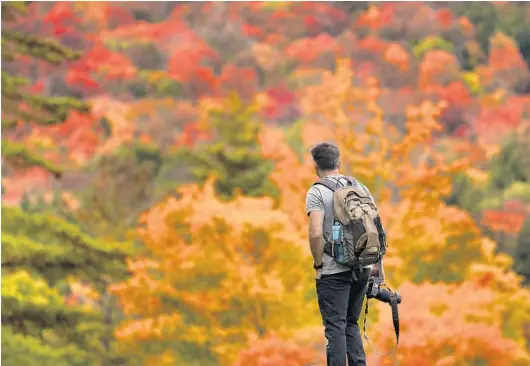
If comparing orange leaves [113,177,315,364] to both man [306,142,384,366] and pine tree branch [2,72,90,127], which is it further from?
man [306,142,384,366]

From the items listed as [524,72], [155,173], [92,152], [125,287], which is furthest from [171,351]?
[524,72]

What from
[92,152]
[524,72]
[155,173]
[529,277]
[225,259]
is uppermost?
[524,72]

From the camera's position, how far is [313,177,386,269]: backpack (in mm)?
5355

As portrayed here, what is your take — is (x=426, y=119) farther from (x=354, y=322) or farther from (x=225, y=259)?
(x=354, y=322)

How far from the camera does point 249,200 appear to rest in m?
24.0

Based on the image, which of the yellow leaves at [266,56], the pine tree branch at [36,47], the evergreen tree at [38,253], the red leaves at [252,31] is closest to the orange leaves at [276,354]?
the evergreen tree at [38,253]

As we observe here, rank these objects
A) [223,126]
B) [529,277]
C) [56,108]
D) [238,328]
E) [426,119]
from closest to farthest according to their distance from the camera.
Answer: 1. [56,108]
2. [238,328]
3. [426,119]
4. [529,277]
5. [223,126]

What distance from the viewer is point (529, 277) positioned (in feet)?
112

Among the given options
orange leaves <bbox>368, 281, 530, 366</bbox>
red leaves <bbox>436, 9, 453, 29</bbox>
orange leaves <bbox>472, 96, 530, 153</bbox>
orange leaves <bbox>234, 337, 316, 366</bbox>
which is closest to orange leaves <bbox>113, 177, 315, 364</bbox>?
orange leaves <bbox>368, 281, 530, 366</bbox>

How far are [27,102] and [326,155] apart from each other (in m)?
9.39

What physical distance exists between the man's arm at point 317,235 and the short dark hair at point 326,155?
29 centimetres

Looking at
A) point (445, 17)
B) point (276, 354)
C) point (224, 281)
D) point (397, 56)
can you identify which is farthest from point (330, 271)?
point (445, 17)

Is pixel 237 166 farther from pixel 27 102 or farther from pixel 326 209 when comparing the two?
pixel 326 209

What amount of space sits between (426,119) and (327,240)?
2399cm
